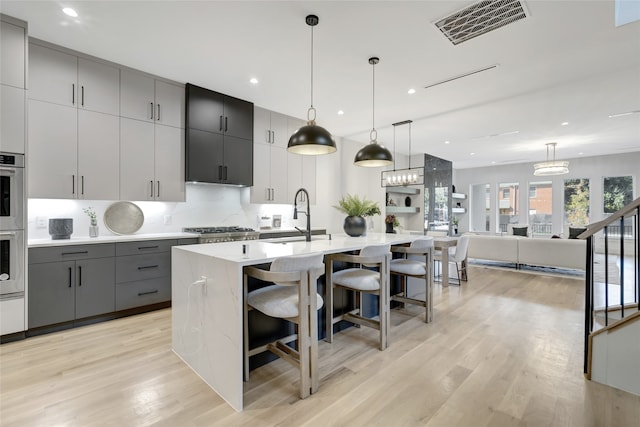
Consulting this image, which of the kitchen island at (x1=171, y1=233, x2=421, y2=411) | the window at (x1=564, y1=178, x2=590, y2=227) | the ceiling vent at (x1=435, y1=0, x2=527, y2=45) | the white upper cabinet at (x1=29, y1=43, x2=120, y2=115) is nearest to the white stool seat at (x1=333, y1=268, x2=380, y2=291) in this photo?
the kitchen island at (x1=171, y1=233, x2=421, y2=411)

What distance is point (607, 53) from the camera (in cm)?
320

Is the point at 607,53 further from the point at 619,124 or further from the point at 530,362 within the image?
the point at 619,124

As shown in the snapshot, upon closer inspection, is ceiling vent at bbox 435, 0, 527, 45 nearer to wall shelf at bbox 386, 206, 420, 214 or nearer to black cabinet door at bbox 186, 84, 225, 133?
black cabinet door at bbox 186, 84, 225, 133

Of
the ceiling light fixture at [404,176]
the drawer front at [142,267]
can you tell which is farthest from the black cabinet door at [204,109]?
the ceiling light fixture at [404,176]

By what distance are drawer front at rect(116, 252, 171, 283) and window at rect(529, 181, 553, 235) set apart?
11019 millimetres

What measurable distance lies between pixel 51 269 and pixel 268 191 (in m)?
2.98

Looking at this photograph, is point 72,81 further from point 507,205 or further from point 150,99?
point 507,205

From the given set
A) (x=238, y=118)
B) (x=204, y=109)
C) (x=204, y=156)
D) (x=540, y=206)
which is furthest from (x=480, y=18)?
(x=540, y=206)

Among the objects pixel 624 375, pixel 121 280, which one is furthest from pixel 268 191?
pixel 624 375

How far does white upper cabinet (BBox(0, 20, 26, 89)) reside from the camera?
8.87 feet

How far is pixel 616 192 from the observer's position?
29.2ft

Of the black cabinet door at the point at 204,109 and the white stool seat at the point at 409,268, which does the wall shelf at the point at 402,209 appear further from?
the black cabinet door at the point at 204,109

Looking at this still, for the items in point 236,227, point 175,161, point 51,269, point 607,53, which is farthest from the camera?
point 236,227

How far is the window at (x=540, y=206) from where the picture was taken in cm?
995
